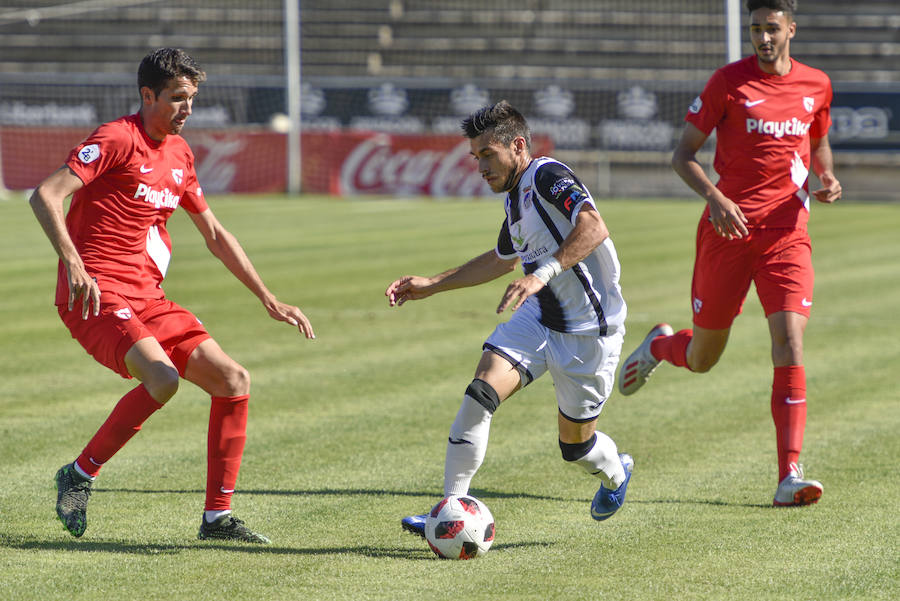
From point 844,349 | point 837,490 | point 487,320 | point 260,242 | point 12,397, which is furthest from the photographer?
point 260,242

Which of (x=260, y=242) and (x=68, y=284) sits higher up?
(x=68, y=284)

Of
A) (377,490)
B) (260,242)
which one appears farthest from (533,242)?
(260,242)

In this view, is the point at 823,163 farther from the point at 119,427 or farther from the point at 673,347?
the point at 119,427

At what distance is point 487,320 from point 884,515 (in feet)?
25.1

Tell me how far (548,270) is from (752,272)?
239 cm

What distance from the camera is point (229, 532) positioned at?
19.0ft

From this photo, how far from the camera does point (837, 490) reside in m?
6.77

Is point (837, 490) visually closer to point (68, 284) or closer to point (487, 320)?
point (68, 284)

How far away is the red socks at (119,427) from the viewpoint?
594 centimetres

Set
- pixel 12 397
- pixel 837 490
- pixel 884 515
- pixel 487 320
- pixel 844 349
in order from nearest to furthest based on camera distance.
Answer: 1. pixel 884 515
2. pixel 837 490
3. pixel 12 397
4. pixel 844 349
5. pixel 487 320

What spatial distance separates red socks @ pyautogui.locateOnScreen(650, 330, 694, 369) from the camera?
8.31 metres

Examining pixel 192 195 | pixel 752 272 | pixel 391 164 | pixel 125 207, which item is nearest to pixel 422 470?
pixel 192 195

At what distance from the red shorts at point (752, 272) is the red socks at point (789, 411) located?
0.37m

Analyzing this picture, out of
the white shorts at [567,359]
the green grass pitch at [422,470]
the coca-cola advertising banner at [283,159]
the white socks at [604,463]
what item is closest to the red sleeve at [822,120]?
the green grass pitch at [422,470]
